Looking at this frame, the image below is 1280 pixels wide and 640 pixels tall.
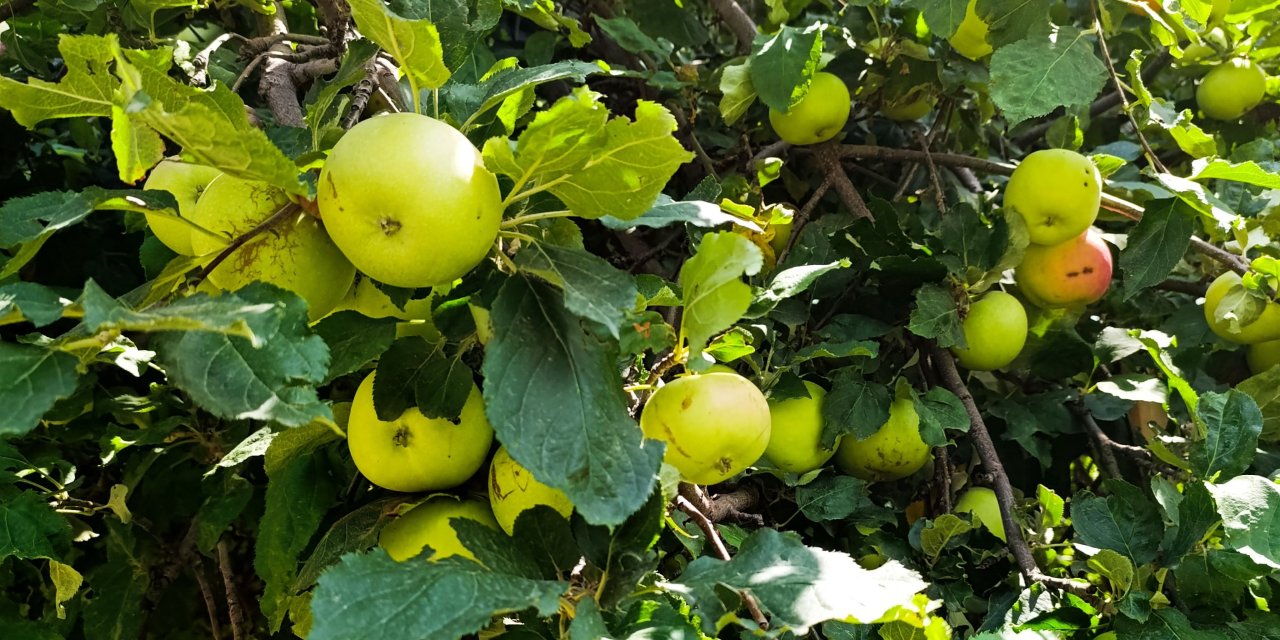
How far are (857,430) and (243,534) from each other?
1292 millimetres

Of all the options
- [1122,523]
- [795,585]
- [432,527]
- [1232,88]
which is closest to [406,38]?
[432,527]

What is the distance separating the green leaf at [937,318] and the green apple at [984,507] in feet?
1.02

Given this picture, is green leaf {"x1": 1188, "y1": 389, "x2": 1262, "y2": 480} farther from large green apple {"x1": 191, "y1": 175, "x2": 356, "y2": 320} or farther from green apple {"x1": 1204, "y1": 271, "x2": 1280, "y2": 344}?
large green apple {"x1": 191, "y1": 175, "x2": 356, "y2": 320}

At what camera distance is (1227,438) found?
129 centimetres

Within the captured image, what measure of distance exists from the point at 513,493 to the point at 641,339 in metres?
0.28

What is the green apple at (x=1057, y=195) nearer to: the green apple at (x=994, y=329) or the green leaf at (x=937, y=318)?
the green apple at (x=994, y=329)

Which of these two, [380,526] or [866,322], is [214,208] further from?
[866,322]

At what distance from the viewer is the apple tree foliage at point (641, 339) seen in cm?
76

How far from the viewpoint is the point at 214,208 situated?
2.75ft

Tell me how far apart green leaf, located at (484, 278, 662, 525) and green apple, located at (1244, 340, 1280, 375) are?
1.71 meters

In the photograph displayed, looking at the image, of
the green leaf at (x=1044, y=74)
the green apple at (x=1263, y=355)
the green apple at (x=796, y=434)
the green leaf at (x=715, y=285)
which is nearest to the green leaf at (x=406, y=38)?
the green leaf at (x=715, y=285)

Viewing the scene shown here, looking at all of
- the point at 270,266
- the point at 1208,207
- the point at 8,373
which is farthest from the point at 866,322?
the point at 8,373

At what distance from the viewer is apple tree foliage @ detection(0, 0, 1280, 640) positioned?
0.76 metres

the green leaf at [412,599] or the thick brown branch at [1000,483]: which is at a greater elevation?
the green leaf at [412,599]
